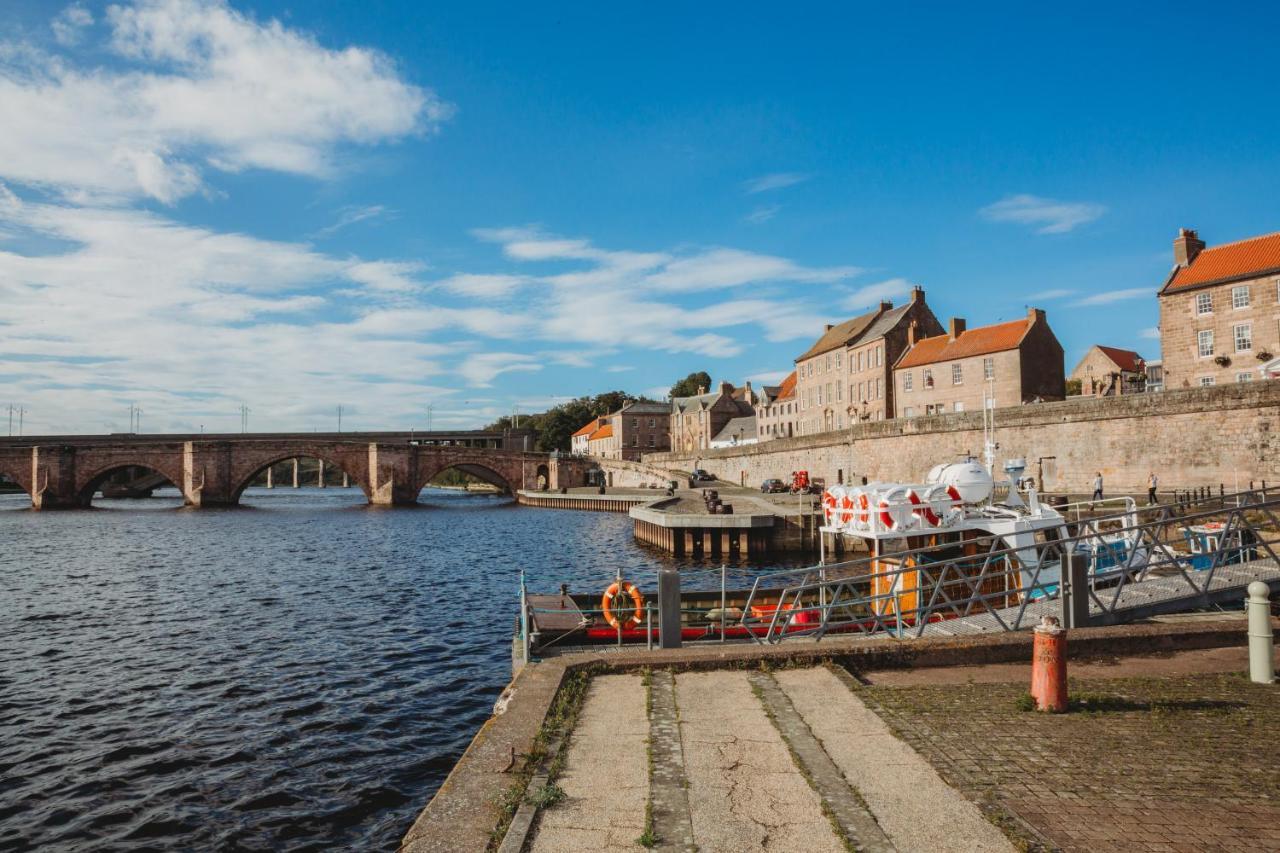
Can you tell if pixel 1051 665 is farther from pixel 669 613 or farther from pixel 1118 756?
pixel 669 613

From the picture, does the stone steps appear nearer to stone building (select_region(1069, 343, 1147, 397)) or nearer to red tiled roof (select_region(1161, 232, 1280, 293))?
red tiled roof (select_region(1161, 232, 1280, 293))

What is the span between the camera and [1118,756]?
25.7 feet

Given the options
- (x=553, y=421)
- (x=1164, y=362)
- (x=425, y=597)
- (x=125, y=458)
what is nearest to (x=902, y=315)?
(x=1164, y=362)

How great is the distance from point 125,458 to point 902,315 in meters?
91.0

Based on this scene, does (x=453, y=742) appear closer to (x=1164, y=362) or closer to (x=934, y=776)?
(x=934, y=776)

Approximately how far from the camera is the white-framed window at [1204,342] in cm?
4650

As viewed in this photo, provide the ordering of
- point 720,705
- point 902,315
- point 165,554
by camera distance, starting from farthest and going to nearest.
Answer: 1. point 902,315
2. point 165,554
3. point 720,705

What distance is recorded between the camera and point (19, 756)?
1416cm

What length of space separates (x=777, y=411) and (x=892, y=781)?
326 ft

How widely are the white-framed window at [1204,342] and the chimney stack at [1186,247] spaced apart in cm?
509

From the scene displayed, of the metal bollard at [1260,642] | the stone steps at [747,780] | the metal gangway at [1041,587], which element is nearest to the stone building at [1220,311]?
the metal gangway at [1041,587]

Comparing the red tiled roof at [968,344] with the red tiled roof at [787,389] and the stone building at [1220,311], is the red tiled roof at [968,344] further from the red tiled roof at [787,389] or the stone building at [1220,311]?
the red tiled roof at [787,389]

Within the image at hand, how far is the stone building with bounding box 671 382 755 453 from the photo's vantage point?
12194cm

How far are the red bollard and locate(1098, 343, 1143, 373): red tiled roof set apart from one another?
290 ft
